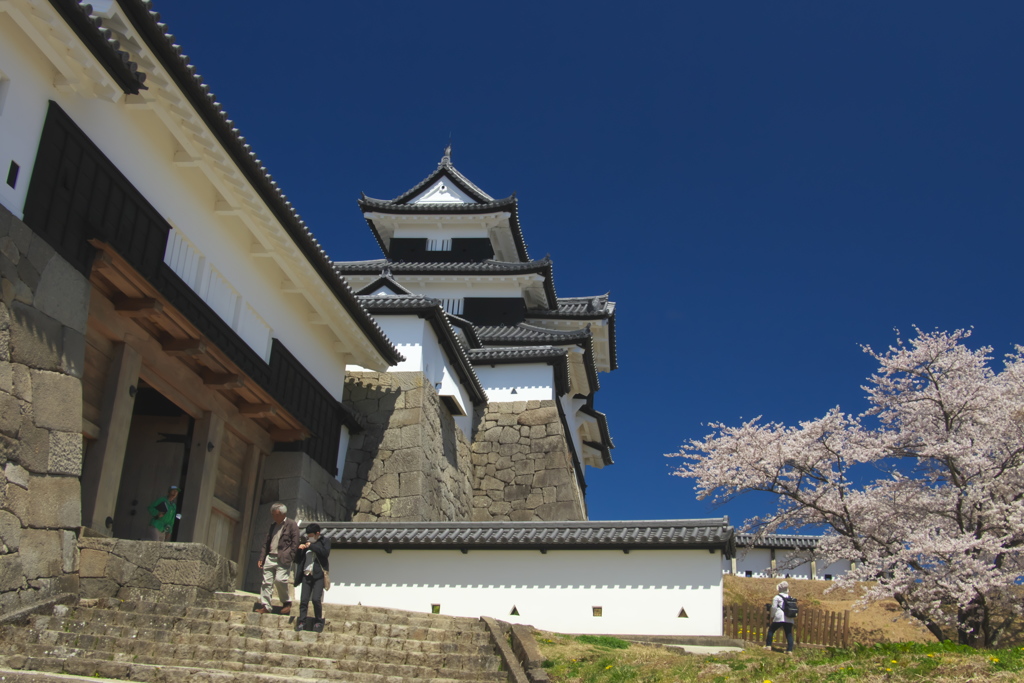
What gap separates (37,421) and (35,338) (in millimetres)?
807

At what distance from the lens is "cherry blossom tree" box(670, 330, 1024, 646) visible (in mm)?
12984

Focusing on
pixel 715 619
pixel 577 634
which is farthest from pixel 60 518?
pixel 715 619

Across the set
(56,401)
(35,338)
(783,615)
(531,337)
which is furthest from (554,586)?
(531,337)

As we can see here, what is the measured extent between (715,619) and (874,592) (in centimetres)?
311

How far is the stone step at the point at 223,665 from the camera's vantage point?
6637 millimetres

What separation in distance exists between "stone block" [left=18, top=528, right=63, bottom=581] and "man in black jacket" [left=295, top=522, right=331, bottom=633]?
226 cm

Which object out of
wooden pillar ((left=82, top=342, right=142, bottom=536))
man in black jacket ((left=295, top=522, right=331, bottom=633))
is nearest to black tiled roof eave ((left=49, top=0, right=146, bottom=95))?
wooden pillar ((left=82, top=342, right=142, bottom=536))

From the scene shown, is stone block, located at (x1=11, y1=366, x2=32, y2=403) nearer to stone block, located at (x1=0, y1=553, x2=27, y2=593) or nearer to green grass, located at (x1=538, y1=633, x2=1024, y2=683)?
stone block, located at (x1=0, y1=553, x2=27, y2=593)

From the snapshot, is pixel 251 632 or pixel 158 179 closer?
pixel 251 632

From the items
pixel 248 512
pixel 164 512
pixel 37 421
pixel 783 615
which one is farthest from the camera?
pixel 248 512

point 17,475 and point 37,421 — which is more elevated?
point 37,421

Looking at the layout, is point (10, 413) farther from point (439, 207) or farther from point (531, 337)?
point (439, 207)

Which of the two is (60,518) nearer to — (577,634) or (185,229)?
(185,229)

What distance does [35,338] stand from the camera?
846cm
